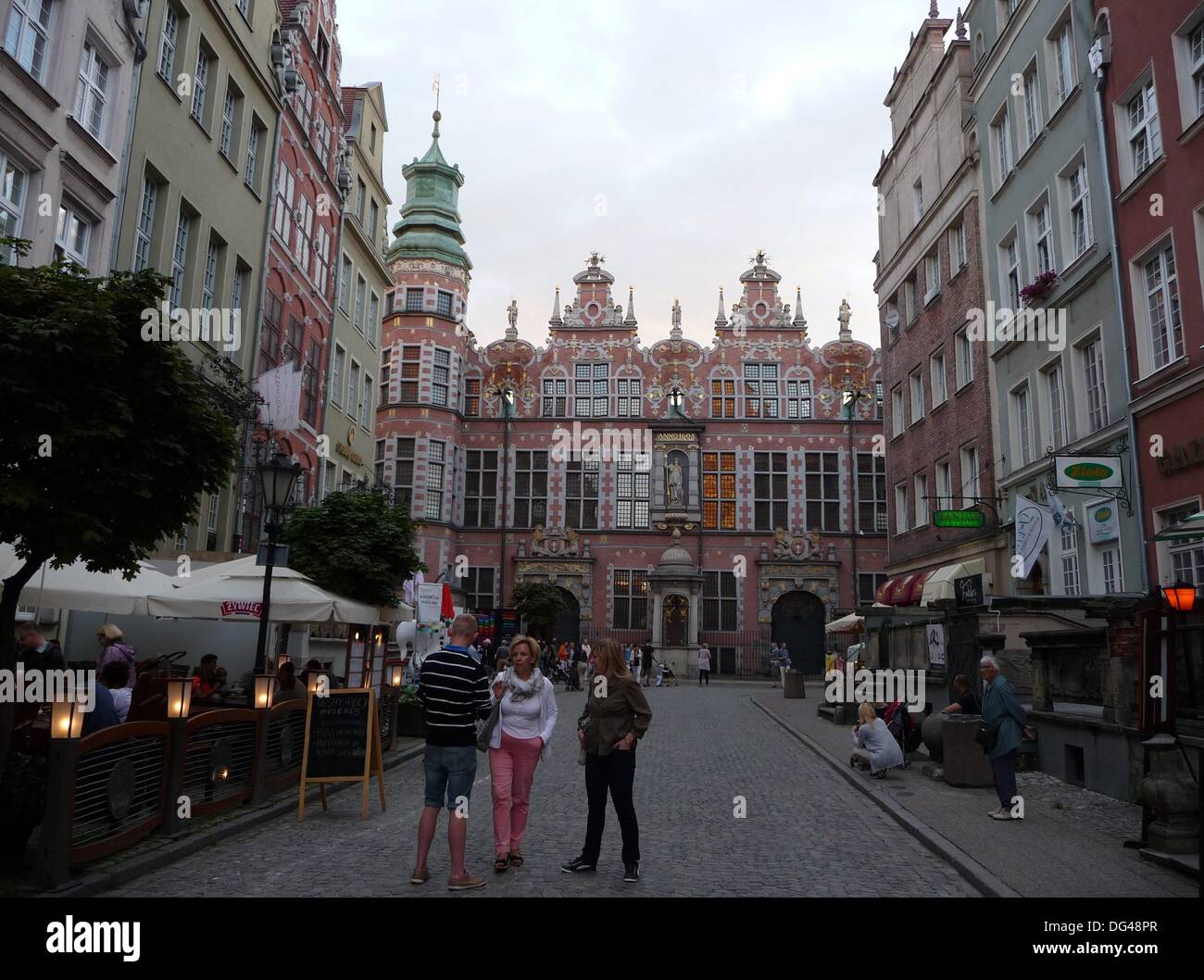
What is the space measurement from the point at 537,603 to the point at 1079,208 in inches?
1044

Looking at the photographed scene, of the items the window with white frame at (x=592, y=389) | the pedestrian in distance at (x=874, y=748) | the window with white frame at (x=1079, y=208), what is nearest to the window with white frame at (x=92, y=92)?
the pedestrian in distance at (x=874, y=748)

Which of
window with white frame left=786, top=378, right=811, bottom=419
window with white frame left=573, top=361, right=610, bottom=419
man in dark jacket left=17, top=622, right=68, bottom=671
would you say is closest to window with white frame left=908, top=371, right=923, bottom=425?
window with white frame left=786, top=378, right=811, bottom=419

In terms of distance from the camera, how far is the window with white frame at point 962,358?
25.5m

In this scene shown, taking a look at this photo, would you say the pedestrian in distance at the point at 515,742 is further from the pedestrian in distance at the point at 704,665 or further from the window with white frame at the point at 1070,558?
the pedestrian in distance at the point at 704,665

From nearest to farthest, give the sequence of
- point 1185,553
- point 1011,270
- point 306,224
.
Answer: point 1185,553, point 1011,270, point 306,224

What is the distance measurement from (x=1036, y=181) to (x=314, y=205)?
1907 cm

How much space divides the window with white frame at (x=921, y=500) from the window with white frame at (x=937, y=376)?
2.47 meters

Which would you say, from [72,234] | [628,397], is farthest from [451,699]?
[628,397]

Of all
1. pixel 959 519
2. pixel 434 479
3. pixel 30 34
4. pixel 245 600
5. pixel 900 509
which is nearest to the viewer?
pixel 245 600

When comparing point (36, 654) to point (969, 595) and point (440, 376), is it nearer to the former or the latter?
point (969, 595)

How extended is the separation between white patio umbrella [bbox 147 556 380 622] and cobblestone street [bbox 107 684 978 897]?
260cm

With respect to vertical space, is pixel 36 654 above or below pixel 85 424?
below

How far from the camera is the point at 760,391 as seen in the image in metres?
48.7

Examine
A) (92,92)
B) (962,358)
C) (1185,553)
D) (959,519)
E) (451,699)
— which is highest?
(92,92)
